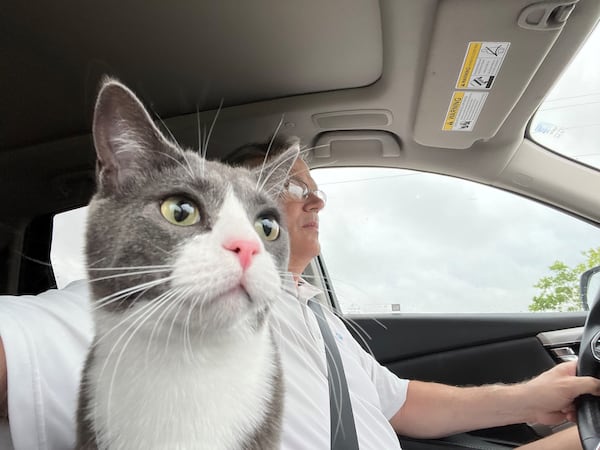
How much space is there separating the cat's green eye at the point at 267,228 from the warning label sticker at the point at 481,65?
1049 millimetres

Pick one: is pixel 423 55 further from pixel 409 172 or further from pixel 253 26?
pixel 409 172

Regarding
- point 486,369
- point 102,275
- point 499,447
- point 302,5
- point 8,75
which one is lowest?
point 499,447

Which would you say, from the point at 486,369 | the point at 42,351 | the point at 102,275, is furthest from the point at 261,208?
the point at 486,369

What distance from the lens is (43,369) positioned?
81 cm

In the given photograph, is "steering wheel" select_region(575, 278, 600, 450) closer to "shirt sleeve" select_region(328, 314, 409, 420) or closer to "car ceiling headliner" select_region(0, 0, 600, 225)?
"shirt sleeve" select_region(328, 314, 409, 420)

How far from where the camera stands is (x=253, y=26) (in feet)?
A: 4.93

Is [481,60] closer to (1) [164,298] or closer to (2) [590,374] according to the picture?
(2) [590,374]

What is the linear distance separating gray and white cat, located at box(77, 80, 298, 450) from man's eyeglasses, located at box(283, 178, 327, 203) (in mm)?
641

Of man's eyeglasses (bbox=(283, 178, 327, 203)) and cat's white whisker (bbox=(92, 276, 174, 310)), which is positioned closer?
cat's white whisker (bbox=(92, 276, 174, 310))

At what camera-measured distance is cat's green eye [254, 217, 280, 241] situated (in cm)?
83

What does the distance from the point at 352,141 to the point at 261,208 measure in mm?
1454

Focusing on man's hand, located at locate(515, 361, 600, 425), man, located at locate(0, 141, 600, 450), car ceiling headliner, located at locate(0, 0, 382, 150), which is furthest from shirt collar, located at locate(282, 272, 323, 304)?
man's hand, located at locate(515, 361, 600, 425)

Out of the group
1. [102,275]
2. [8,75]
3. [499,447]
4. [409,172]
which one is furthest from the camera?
[409,172]

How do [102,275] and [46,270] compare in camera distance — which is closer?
[102,275]
